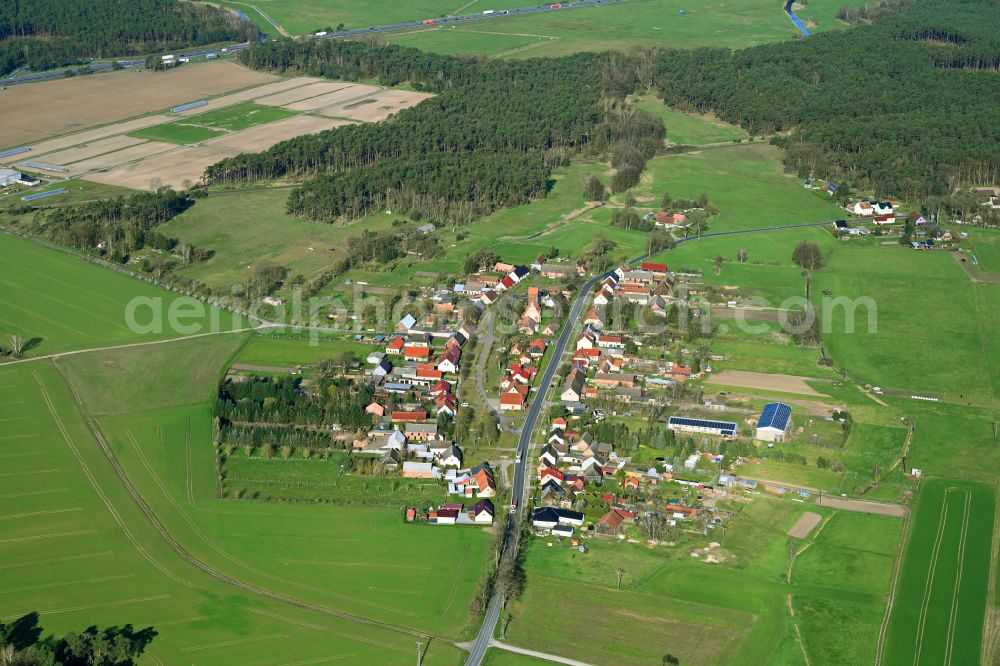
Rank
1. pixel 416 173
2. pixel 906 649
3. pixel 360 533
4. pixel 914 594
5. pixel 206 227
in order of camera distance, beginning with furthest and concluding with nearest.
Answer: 1. pixel 416 173
2. pixel 206 227
3. pixel 360 533
4. pixel 914 594
5. pixel 906 649

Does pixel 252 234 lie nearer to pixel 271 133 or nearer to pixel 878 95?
pixel 271 133

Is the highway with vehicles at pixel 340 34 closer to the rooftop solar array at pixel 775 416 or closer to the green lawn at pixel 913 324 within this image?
the green lawn at pixel 913 324

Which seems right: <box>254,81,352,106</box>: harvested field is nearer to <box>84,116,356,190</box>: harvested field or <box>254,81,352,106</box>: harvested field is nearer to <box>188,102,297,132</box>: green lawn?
<box>188,102,297,132</box>: green lawn

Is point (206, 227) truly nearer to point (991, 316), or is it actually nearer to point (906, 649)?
point (991, 316)

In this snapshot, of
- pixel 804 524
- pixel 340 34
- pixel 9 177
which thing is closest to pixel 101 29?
pixel 340 34

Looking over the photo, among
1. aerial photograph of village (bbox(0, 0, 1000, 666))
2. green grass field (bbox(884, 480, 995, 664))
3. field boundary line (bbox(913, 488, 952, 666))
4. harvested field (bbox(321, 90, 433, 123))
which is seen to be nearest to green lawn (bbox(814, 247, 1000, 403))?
aerial photograph of village (bbox(0, 0, 1000, 666))

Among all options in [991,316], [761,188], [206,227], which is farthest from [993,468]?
[206,227]
